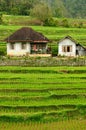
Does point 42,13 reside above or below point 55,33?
above

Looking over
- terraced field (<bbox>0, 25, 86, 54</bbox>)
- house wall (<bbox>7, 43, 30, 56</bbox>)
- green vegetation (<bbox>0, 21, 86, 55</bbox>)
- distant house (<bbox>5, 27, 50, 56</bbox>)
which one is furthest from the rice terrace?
terraced field (<bbox>0, 25, 86, 54</bbox>)

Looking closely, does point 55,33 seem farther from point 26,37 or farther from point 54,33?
point 26,37

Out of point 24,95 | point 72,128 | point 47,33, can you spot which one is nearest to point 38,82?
point 24,95

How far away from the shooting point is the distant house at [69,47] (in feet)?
176

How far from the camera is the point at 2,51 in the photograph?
53969 mm

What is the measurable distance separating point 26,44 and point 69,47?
537 cm

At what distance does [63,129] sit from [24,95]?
280 inches

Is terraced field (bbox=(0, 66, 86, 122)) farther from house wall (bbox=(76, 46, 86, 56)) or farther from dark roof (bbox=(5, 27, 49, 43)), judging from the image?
house wall (bbox=(76, 46, 86, 56))

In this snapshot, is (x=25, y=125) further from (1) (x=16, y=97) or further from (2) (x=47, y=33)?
(2) (x=47, y=33)

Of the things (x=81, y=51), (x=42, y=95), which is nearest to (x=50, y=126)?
(x=42, y=95)

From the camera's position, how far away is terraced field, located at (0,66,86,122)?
2255 centimetres

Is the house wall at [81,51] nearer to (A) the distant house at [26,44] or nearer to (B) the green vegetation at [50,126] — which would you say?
(A) the distant house at [26,44]

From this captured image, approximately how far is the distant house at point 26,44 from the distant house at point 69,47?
70.3 inches

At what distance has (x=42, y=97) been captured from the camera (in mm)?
26016
